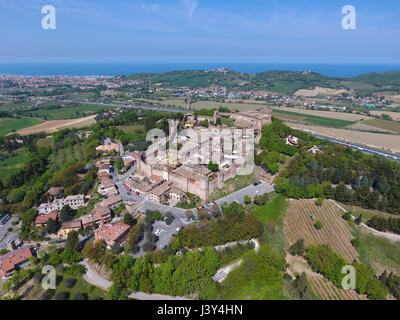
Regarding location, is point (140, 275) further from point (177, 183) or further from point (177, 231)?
point (177, 183)

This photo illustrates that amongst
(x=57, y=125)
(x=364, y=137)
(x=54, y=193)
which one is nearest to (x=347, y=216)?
(x=364, y=137)

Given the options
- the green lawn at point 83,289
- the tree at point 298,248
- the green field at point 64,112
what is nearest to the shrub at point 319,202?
the tree at point 298,248

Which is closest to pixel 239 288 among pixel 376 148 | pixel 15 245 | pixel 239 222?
Result: pixel 239 222

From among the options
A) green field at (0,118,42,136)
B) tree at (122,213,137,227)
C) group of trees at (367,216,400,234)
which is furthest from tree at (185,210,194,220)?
green field at (0,118,42,136)

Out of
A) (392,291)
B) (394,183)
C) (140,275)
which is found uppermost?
(394,183)

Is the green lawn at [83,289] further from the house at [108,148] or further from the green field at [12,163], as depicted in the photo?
the green field at [12,163]

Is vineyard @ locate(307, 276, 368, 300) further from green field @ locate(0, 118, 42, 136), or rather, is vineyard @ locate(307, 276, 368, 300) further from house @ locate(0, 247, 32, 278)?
green field @ locate(0, 118, 42, 136)
